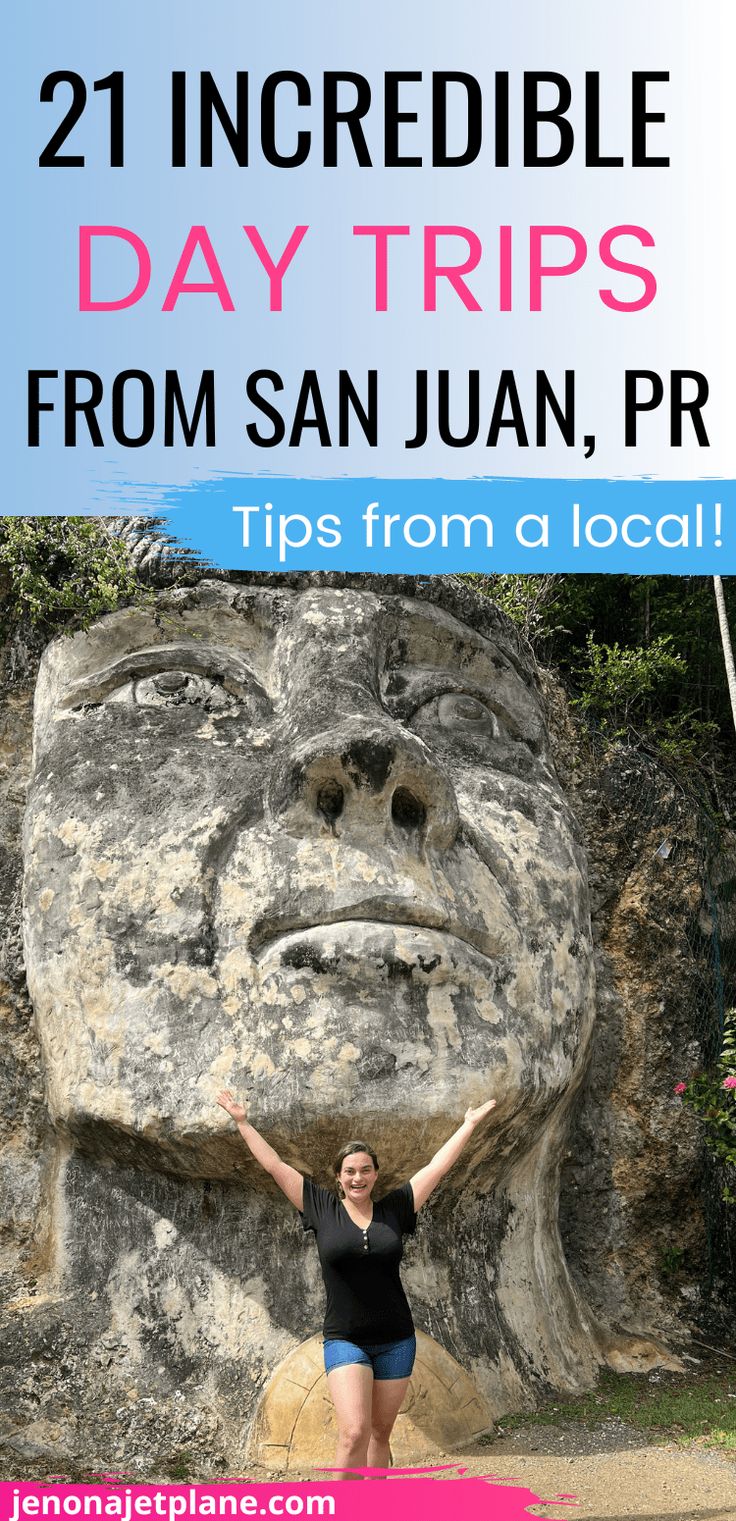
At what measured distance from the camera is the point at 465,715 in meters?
6.40

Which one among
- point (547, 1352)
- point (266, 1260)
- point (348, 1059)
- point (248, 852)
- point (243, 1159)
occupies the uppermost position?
point (248, 852)

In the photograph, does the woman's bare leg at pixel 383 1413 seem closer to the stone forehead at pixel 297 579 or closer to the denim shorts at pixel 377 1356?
the denim shorts at pixel 377 1356

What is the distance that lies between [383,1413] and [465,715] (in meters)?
3.02

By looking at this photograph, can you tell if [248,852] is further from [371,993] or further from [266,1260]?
[266,1260]

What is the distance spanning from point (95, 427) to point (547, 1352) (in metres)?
3.96

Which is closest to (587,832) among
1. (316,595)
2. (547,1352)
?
(316,595)

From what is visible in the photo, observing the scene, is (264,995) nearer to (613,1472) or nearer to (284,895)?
(284,895)

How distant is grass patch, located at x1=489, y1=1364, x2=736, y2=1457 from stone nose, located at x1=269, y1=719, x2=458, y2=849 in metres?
2.11

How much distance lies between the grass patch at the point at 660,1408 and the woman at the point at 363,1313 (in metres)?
1.20

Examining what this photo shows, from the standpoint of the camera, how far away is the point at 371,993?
5.16m

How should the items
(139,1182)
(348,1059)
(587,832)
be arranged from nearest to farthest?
(348,1059)
(139,1182)
(587,832)

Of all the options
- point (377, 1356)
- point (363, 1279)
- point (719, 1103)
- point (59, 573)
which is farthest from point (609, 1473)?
point (59, 573)

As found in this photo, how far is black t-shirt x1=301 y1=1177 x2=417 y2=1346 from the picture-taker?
13.7 feet

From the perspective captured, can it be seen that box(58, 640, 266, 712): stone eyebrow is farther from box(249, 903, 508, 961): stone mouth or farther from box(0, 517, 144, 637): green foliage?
box(249, 903, 508, 961): stone mouth
